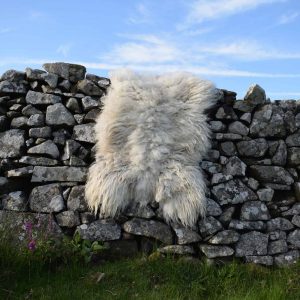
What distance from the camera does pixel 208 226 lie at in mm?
5316

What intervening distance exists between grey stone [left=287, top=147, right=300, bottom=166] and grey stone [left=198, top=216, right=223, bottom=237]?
1.28 m

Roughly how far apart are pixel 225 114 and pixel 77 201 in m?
2.11

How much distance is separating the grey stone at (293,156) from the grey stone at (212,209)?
1.14 metres

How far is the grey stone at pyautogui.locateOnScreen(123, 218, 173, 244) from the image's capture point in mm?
5297

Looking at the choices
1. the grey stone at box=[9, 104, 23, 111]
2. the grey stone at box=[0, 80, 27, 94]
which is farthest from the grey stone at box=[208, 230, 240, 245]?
the grey stone at box=[0, 80, 27, 94]

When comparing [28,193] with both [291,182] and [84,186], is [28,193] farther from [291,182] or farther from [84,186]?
[291,182]

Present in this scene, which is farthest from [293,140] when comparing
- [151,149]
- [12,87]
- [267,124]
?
[12,87]

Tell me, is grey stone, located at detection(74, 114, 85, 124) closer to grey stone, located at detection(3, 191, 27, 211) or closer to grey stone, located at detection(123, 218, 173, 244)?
grey stone, located at detection(3, 191, 27, 211)

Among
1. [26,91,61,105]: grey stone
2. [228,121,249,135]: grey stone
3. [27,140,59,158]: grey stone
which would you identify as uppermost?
[26,91,61,105]: grey stone

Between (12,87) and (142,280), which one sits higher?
(12,87)

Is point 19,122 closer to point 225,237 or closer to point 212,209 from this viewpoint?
point 212,209

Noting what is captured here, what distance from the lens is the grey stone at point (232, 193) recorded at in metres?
5.48

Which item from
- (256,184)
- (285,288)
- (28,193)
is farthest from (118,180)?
(285,288)

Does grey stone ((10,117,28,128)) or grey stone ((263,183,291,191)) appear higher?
grey stone ((10,117,28,128))
